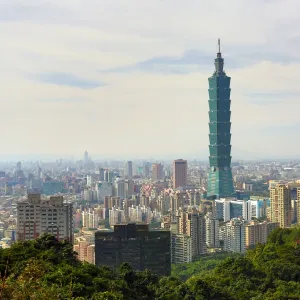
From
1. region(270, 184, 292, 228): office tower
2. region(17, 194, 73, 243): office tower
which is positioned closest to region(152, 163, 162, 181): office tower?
region(270, 184, 292, 228): office tower

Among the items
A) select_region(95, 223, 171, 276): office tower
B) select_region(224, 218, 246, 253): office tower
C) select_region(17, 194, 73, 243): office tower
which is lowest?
select_region(224, 218, 246, 253): office tower

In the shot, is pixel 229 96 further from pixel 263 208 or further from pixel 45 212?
pixel 45 212

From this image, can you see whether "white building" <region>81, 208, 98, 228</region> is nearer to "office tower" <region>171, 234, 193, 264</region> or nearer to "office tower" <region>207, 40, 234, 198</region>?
"office tower" <region>171, 234, 193, 264</region>

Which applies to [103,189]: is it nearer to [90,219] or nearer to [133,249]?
[90,219]

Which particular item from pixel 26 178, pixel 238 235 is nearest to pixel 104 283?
pixel 238 235

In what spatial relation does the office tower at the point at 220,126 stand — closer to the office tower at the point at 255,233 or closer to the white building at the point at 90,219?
the white building at the point at 90,219

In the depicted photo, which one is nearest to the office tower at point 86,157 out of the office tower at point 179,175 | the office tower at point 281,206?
the office tower at point 179,175

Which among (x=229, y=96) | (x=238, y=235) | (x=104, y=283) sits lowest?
(x=238, y=235)
